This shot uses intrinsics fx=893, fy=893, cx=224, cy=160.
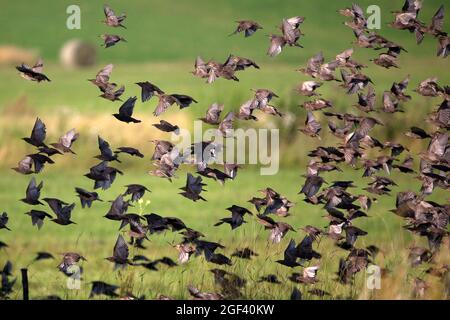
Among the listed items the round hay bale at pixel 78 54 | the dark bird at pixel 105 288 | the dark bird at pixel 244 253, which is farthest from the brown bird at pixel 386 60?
the round hay bale at pixel 78 54

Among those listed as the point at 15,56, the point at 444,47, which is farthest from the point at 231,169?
the point at 15,56

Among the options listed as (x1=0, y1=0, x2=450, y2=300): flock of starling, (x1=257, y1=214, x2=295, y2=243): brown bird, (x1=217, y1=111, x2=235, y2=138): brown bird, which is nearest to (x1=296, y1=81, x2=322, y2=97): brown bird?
(x1=0, y1=0, x2=450, y2=300): flock of starling

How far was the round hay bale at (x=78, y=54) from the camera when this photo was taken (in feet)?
136

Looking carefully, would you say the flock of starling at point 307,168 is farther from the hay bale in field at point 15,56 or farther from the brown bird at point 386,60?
the hay bale in field at point 15,56

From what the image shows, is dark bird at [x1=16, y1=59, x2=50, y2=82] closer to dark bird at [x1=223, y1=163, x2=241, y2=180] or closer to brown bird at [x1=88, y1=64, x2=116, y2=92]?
brown bird at [x1=88, y1=64, x2=116, y2=92]

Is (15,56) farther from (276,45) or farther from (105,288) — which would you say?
(276,45)

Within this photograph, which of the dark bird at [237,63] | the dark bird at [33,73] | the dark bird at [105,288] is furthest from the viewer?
the dark bird at [105,288]

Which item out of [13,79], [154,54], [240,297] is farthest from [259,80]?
[240,297]

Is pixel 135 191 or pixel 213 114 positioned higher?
pixel 213 114

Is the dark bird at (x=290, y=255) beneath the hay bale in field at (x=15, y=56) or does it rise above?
beneath

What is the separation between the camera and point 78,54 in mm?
41594

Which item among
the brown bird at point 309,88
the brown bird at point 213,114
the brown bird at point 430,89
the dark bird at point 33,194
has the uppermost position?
the brown bird at point 430,89

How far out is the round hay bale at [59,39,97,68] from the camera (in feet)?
136

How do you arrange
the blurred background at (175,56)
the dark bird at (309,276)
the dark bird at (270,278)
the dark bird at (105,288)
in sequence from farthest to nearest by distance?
1. the blurred background at (175,56)
2. the dark bird at (105,288)
3. the dark bird at (270,278)
4. the dark bird at (309,276)
